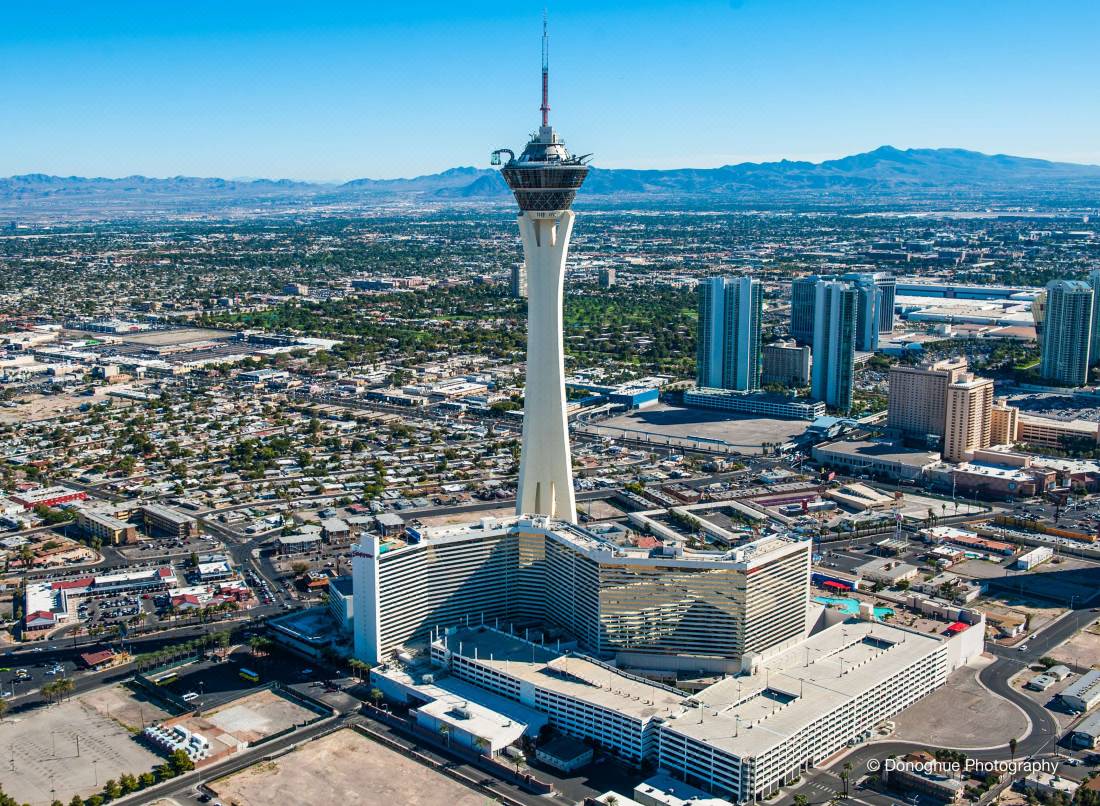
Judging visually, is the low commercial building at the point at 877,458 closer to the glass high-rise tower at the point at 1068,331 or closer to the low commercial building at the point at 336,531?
the glass high-rise tower at the point at 1068,331

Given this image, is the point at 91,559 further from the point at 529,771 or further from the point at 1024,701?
the point at 1024,701

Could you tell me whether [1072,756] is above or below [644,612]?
below

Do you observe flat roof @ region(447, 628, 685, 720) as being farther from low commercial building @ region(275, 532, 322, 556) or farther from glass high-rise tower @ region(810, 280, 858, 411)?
glass high-rise tower @ region(810, 280, 858, 411)

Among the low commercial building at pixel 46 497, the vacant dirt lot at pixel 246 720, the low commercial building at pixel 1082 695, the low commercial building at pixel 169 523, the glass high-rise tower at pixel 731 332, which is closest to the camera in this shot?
the vacant dirt lot at pixel 246 720

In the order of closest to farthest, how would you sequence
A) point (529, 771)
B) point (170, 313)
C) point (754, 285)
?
point (529, 771), point (754, 285), point (170, 313)

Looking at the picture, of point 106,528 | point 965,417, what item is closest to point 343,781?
point 106,528

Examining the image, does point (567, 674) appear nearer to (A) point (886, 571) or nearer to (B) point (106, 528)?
(A) point (886, 571)

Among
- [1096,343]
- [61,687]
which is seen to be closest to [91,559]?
[61,687]

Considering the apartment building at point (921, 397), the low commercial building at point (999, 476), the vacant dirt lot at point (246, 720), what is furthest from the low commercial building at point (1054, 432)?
the vacant dirt lot at point (246, 720)
